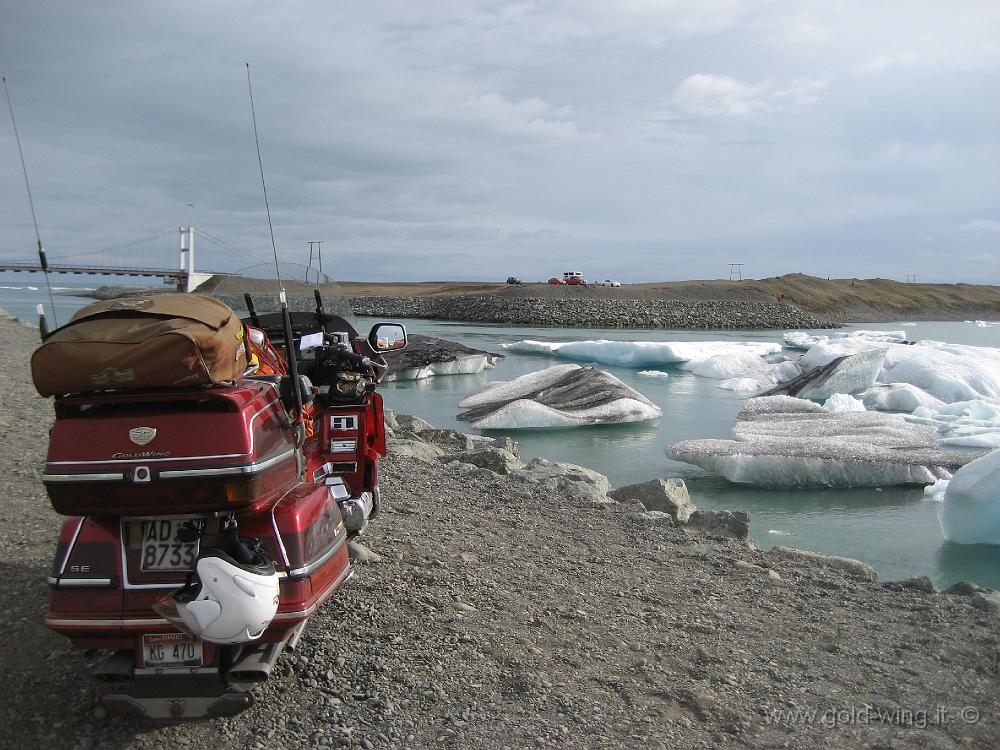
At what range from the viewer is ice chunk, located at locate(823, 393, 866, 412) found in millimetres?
16781

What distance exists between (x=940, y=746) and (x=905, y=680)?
0.66 m

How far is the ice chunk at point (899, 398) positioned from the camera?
18.1 meters

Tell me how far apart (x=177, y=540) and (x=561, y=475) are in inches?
228

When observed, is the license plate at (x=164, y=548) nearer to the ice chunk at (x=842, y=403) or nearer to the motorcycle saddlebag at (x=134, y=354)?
the motorcycle saddlebag at (x=134, y=354)

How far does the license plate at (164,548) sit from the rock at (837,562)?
439cm

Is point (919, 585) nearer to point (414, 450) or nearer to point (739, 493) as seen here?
point (414, 450)

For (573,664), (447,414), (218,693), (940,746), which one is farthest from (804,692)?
(447,414)

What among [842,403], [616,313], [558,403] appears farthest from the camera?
[616,313]

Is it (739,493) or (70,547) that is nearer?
(70,547)

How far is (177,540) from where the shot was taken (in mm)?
2564

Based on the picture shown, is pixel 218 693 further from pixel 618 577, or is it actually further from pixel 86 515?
pixel 618 577

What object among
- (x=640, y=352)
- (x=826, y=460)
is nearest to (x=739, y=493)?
A: (x=826, y=460)

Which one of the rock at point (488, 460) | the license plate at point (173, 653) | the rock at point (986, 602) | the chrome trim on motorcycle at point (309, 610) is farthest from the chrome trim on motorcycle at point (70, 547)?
the rock at point (488, 460)

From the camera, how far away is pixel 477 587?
4.17 meters
